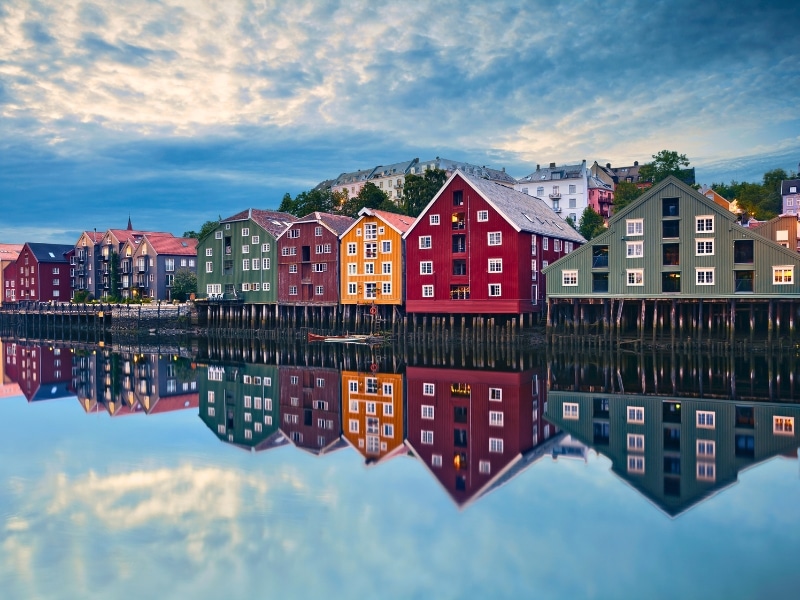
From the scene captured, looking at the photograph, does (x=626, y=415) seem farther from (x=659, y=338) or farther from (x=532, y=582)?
(x=659, y=338)

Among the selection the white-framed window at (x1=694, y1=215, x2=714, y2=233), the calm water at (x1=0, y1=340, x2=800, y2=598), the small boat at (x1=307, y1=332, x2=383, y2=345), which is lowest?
the calm water at (x1=0, y1=340, x2=800, y2=598)

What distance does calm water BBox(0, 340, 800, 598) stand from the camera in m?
11.4

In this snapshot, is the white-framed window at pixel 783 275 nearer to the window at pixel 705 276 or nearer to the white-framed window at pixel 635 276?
the window at pixel 705 276

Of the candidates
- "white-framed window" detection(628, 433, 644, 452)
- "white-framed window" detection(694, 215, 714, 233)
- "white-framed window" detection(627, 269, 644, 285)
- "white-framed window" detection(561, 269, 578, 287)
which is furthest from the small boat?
"white-framed window" detection(628, 433, 644, 452)

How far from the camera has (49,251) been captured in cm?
10225

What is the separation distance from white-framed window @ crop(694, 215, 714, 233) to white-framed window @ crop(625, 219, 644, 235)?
3207 millimetres

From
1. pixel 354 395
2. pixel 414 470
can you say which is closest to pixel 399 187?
pixel 354 395

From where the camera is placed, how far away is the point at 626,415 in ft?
75.8

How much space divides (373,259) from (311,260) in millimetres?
7315

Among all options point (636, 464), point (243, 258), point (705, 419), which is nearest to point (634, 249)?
point (705, 419)

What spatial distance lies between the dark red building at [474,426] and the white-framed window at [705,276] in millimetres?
15743

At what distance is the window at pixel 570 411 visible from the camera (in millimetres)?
23125

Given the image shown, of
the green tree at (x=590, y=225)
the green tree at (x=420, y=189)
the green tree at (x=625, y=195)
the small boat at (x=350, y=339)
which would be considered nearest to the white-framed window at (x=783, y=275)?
the small boat at (x=350, y=339)

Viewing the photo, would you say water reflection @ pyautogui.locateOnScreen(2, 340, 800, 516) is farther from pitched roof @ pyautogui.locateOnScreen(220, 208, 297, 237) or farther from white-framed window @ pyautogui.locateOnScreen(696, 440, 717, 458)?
pitched roof @ pyautogui.locateOnScreen(220, 208, 297, 237)
